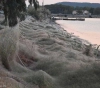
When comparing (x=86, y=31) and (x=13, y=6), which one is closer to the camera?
(x=13, y=6)

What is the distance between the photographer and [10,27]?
12102mm

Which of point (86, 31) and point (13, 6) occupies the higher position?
point (13, 6)

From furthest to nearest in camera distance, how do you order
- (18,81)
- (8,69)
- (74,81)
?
1. (8,69)
2. (74,81)
3. (18,81)

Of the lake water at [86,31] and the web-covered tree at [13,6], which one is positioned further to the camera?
the lake water at [86,31]

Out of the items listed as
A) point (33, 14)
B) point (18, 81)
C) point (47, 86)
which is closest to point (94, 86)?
point (47, 86)

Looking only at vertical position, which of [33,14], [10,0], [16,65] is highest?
[10,0]

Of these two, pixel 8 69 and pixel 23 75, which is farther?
pixel 8 69

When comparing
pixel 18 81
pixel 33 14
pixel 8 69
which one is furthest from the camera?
pixel 33 14

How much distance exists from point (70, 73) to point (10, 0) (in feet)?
10.9

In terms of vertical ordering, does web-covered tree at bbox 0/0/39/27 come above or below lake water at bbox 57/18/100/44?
above

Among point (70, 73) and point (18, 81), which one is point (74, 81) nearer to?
point (70, 73)

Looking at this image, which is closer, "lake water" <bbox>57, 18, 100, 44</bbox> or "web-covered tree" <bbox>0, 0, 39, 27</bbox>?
"web-covered tree" <bbox>0, 0, 39, 27</bbox>

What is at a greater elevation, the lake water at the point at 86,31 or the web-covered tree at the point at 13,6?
the web-covered tree at the point at 13,6

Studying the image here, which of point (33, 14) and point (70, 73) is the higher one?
point (70, 73)
